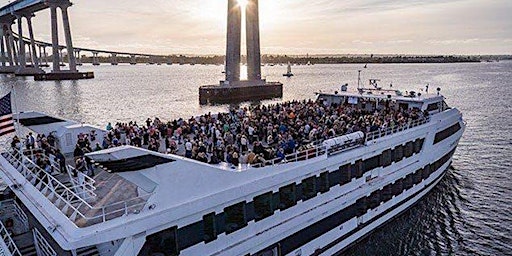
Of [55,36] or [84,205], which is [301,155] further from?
[55,36]

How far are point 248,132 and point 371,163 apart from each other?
5806 mm

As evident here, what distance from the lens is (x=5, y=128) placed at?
37.5ft

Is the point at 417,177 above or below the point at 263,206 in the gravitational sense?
below

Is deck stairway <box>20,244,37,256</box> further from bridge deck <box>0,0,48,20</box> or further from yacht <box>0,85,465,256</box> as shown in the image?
bridge deck <box>0,0,48,20</box>

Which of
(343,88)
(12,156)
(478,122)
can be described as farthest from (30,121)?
(478,122)

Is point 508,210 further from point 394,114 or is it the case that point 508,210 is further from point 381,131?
point 381,131

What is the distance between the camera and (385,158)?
56.6ft

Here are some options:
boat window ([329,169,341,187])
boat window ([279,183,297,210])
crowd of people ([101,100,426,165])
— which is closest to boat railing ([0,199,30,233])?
crowd of people ([101,100,426,165])

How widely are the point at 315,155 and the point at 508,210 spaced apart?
16.3 metres

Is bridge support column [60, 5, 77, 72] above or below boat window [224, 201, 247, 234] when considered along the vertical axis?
above

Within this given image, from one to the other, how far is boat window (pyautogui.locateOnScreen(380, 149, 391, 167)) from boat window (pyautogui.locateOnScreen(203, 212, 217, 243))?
378 inches

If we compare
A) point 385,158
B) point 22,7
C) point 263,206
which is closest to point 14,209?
point 263,206

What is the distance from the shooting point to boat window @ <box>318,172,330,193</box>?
1407cm

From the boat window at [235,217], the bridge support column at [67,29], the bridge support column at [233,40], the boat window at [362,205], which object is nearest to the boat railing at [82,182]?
the boat window at [235,217]
